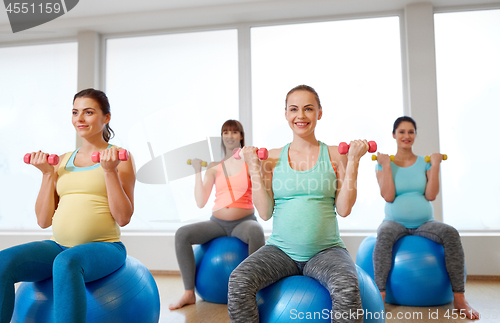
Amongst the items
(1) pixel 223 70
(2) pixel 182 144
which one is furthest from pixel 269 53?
(2) pixel 182 144

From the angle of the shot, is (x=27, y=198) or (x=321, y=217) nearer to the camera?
(x=321, y=217)

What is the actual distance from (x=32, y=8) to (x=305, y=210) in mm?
3530

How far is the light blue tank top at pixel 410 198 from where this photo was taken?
7.83 ft

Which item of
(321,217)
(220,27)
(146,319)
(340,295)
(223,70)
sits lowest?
(146,319)

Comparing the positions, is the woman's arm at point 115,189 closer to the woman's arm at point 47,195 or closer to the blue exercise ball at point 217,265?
the woman's arm at point 47,195

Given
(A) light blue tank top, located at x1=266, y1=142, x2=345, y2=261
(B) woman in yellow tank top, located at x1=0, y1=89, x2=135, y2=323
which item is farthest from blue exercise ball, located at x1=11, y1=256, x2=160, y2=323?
(A) light blue tank top, located at x1=266, y1=142, x2=345, y2=261

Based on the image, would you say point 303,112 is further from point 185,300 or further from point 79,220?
point 185,300

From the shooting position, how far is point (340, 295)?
49.3 inches

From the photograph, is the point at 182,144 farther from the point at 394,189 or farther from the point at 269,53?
the point at 394,189

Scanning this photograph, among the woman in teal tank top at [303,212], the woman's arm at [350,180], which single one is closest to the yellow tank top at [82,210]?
the woman in teal tank top at [303,212]

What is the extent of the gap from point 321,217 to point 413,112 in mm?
2156

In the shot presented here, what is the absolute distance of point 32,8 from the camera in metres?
3.57

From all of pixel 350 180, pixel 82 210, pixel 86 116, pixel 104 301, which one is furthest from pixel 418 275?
pixel 86 116

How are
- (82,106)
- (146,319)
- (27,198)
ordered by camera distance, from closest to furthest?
(146,319), (82,106), (27,198)
